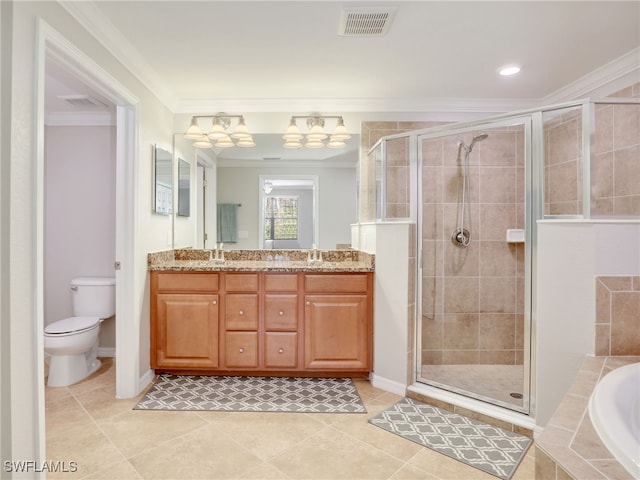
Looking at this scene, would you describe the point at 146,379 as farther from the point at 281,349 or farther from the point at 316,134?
the point at 316,134

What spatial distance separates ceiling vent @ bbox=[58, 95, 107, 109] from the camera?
2.75 m

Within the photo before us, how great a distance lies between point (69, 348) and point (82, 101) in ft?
6.43

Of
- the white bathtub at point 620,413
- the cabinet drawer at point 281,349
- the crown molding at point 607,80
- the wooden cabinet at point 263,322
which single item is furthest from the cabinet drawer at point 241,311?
the crown molding at point 607,80

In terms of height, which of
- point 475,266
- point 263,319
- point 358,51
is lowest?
point 263,319

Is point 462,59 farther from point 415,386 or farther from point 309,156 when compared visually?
point 415,386

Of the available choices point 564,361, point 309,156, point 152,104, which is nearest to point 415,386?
point 564,361

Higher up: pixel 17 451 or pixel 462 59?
pixel 462 59

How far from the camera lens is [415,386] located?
242 centimetres

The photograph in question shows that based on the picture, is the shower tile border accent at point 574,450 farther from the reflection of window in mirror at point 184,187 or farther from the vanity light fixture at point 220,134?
the reflection of window in mirror at point 184,187

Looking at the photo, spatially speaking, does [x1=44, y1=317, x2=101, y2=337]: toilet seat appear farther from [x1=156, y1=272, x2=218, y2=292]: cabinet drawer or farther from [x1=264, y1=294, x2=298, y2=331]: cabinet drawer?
[x1=264, y1=294, x2=298, y2=331]: cabinet drawer

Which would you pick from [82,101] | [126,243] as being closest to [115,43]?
[82,101]

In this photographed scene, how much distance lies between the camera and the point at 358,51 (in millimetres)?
2176

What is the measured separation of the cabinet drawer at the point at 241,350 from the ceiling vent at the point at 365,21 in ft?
6.94

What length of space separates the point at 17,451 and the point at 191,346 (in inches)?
49.8
